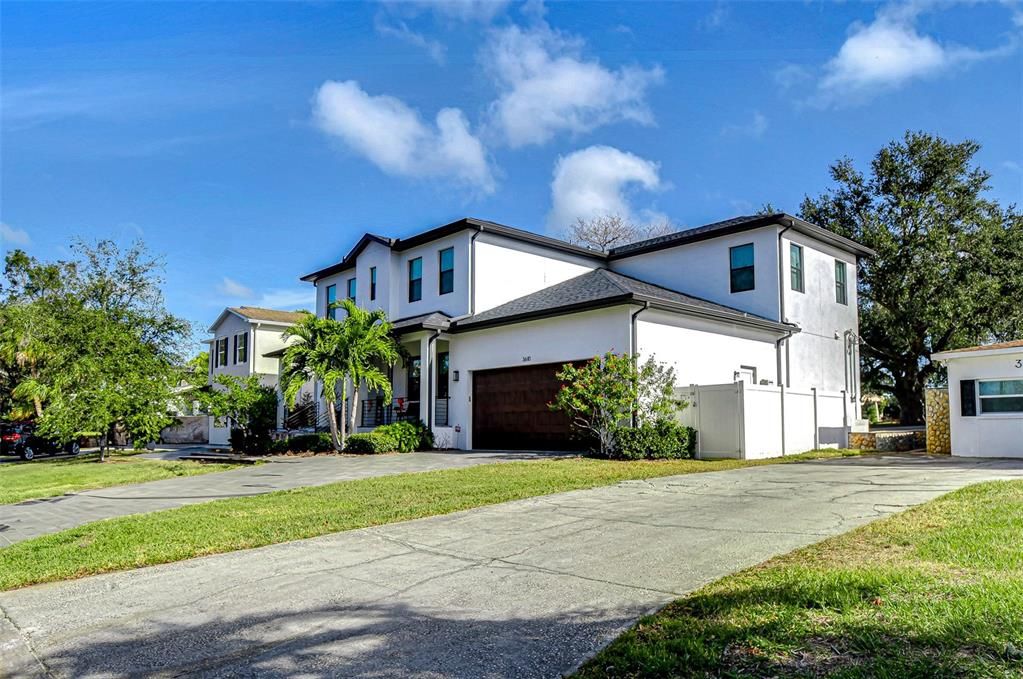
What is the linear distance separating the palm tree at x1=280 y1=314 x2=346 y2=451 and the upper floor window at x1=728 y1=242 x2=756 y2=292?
1204 cm

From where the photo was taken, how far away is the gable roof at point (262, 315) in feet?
104

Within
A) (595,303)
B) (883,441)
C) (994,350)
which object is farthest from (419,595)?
(883,441)

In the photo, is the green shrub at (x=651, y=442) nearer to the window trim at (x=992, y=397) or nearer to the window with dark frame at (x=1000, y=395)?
the window trim at (x=992, y=397)

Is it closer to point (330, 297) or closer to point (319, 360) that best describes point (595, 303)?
point (319, 360)

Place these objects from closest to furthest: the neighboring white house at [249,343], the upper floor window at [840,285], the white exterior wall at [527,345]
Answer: the white exterior wall at [527,345]
the upper floor window at [840,285]
the neighboring white house at [249,343]

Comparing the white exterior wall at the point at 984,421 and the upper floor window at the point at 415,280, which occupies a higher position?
the upper floor window at the point at 415,280

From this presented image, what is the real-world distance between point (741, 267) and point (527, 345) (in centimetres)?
734

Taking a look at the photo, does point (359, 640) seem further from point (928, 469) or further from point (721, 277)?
point (721, 277)

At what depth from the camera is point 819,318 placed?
2253 centimetres

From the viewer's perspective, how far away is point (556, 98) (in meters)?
21.7

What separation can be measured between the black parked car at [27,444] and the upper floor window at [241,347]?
7701 mm

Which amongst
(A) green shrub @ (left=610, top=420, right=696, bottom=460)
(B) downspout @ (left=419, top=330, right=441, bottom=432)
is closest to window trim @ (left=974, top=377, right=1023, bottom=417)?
(A) green shrub @ (left=610, top=420, right=696, bottom=460)

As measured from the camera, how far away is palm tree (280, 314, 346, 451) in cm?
1941

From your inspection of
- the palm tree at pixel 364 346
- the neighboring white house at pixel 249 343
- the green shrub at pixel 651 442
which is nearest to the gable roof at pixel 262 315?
the neighboring white house at pixel 249 343
